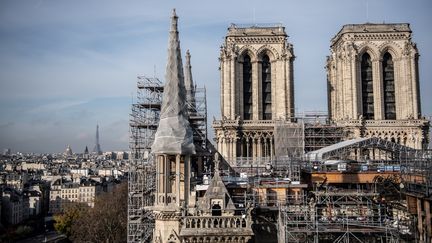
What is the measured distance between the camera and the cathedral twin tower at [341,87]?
54531mm

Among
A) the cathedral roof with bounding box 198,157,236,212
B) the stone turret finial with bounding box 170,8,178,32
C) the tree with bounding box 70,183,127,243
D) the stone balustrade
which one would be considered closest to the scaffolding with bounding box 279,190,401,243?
the stone balustrade

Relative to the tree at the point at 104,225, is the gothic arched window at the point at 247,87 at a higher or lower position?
higher

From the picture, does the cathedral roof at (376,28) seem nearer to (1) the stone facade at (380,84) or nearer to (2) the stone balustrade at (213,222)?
(1) the stone facade at (380,84)

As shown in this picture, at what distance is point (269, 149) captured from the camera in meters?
55.8

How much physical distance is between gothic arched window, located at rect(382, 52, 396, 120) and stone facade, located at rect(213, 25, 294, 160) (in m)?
11.4

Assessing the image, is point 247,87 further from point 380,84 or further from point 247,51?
point 380,84

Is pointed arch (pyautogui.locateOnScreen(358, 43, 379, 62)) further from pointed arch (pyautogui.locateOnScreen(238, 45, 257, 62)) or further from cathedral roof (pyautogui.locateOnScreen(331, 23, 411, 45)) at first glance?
pointed arch (pyautogui.locateOnScreen(238, 45, 257, 62))

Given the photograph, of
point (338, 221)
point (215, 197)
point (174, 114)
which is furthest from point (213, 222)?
point (338, 221)

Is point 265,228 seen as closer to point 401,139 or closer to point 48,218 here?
point 401,139

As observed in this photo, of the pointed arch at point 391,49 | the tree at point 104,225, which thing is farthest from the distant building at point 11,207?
the pointed arch at point 391,49

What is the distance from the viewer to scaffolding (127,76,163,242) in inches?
1494

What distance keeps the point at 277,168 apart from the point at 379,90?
23.0 meters

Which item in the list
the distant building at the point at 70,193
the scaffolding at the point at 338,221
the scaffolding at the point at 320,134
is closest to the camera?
the scaffolding at the point at 338,221

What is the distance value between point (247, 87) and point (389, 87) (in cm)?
1718
